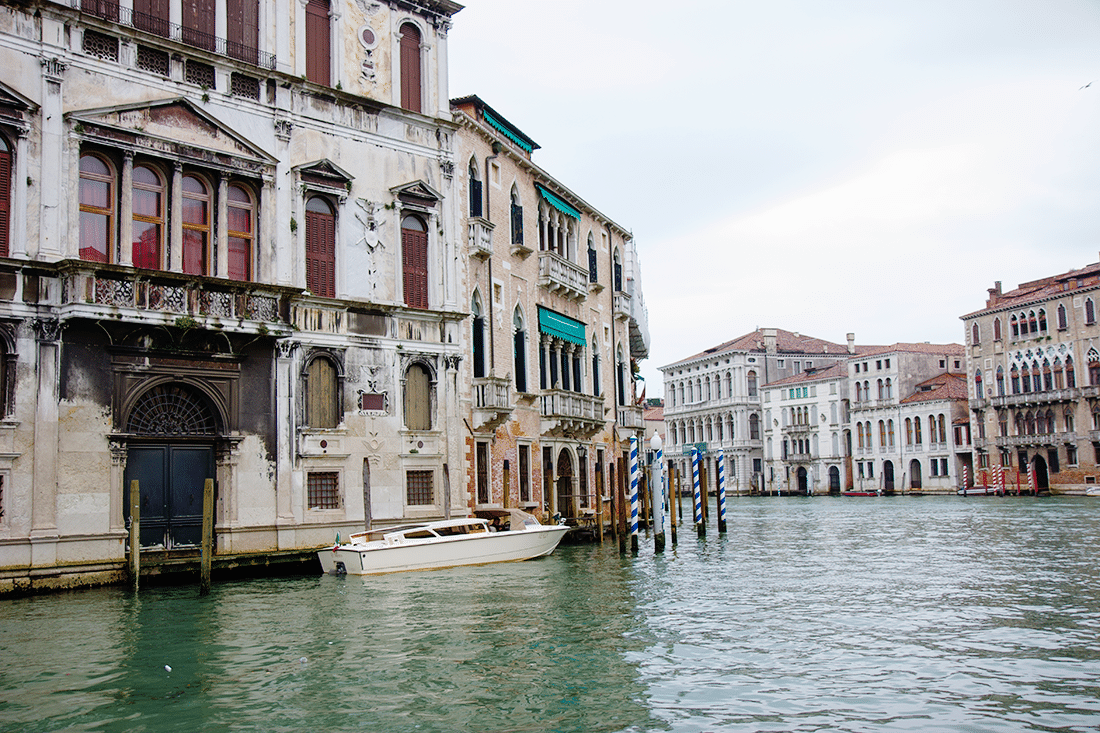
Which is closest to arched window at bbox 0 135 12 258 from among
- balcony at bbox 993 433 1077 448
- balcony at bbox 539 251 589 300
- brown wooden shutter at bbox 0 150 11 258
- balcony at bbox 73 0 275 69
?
brown wooden shutter at bbox 0 150 11 258

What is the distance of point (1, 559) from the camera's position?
46.4 ft

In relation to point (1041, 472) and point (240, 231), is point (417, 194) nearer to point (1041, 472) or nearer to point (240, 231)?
point (240, 231)

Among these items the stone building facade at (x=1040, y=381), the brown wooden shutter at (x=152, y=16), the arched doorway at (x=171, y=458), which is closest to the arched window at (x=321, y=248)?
the arched doorway at (x=171, y=458)

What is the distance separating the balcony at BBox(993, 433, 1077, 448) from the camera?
2082 inches

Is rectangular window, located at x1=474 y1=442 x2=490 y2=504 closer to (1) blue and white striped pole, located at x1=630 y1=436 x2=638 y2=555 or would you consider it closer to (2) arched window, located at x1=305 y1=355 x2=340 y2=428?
(1) blue and white striped pole, located at x1=630 y1=436 x2=638 y2=555

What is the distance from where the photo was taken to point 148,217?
16.5 m

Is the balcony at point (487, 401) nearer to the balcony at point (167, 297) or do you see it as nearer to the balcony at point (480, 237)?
the balcony at point (480, 237)

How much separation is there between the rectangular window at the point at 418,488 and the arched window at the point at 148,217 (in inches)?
244

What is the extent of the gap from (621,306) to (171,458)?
19.1m

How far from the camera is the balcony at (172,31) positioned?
15.8 meters

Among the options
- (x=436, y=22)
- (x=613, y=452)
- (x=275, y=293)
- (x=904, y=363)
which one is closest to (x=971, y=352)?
(x=904, y=363)

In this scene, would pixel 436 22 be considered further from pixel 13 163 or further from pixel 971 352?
pixel 971 352

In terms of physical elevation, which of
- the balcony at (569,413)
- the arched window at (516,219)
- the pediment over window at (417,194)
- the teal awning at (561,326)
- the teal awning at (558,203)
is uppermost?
the teal awning at (558,203)

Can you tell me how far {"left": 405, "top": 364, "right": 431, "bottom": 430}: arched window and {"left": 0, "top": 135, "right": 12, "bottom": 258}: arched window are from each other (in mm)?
7427
